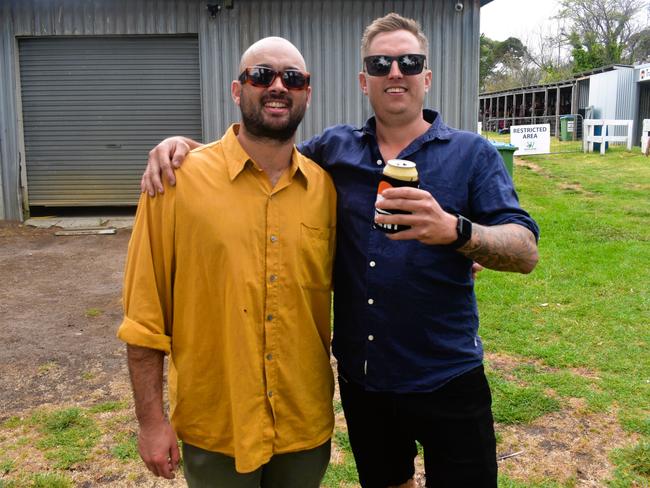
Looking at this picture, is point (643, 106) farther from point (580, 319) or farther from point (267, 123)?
point (267, 123)

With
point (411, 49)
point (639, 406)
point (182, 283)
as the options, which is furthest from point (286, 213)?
point (639, 406)

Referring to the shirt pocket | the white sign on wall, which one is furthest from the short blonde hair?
the white sign on wall

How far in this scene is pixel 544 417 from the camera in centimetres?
430

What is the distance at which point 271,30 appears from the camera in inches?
432

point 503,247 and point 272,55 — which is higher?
point 272,55

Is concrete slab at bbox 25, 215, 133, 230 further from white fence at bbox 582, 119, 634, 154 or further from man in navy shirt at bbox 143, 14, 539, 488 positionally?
white fence at bbox 582, 119, 634, 154

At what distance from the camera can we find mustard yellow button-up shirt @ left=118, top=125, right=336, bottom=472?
7.64 ft

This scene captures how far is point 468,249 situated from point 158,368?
1.20m

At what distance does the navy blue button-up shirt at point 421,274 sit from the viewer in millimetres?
2441

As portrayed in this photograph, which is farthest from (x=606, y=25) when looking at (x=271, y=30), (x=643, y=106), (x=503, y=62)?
(x=271, y=30)

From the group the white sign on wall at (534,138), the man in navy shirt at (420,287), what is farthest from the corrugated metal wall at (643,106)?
the man in navy shirt at (420,287)

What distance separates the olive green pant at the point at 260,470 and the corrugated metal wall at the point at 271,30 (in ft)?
30.3

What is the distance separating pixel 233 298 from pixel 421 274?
2.32 feet

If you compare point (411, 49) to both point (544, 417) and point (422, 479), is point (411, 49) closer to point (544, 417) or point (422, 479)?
point (422, 479)
